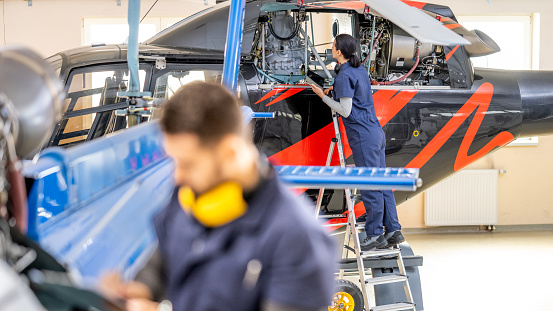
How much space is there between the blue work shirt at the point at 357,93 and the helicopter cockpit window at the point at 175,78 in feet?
2.89

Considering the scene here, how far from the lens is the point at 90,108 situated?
4.27m

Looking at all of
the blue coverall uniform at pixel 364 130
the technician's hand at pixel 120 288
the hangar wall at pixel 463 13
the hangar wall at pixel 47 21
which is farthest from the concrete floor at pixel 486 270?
the technician's hand at pixel 120 288

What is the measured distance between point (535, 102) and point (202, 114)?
492 cm

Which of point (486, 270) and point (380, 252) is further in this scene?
point (486, 270)

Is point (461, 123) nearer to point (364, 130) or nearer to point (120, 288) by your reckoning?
point (364, 130)

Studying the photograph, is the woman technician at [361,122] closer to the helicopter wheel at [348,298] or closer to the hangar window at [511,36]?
the helicopter wheel at [348,298]

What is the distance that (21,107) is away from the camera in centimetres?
96

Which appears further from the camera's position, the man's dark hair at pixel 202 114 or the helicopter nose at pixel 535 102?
the helicopter nose at pixel 535 102

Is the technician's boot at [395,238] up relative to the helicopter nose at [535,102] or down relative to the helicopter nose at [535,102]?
down

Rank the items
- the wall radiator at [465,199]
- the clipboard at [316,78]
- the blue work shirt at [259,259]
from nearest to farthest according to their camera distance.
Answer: the blue work shirt at [259,259], the clipboard at [316,78], the wall radiator at [465,199]

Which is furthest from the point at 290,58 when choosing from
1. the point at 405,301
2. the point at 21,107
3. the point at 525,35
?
the point at 525,35

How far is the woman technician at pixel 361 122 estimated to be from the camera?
14.8 ft

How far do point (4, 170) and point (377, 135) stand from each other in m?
3.83

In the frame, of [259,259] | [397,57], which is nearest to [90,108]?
[397,57]
